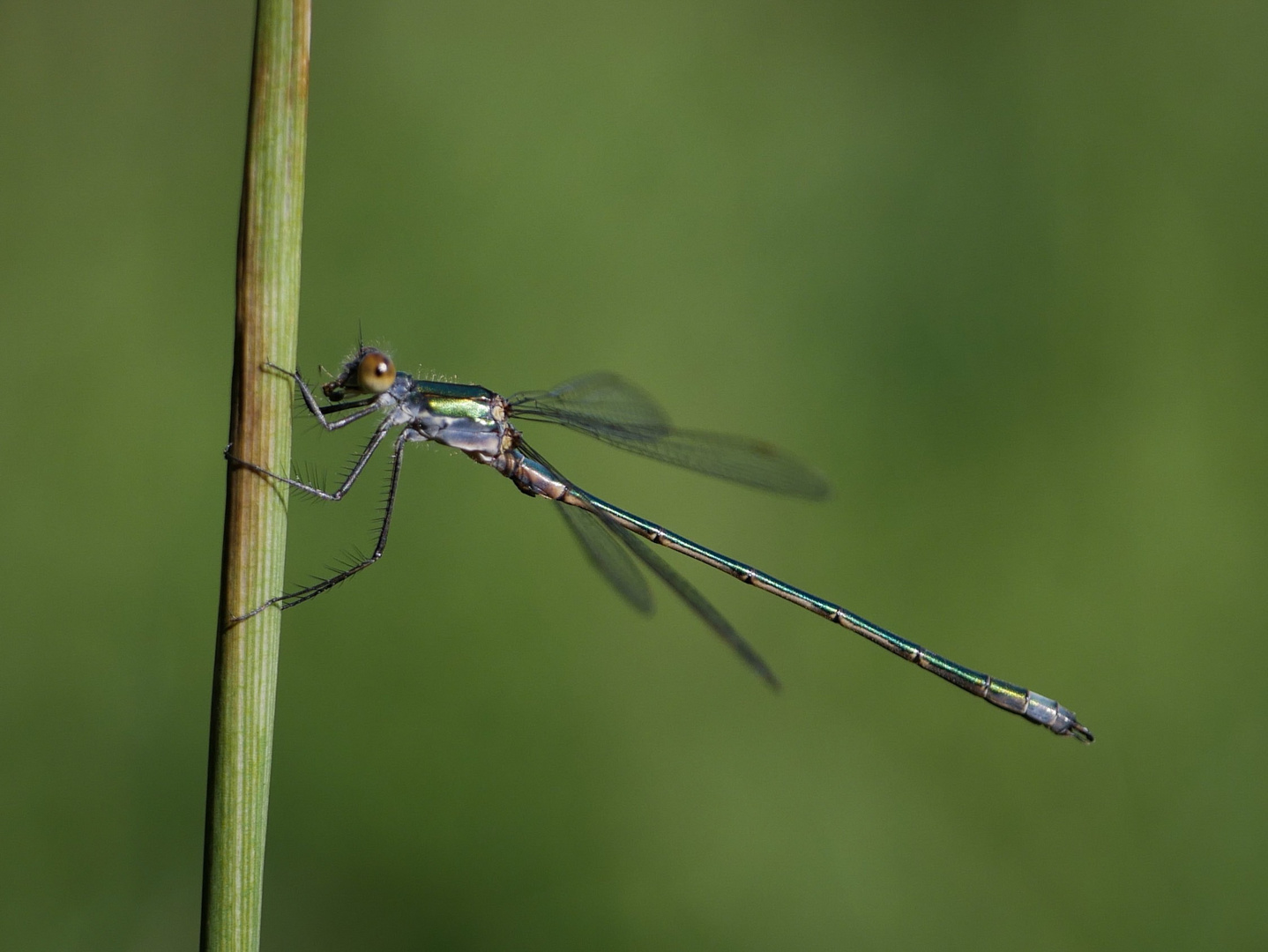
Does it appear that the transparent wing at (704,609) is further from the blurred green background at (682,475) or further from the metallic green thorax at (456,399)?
the metallic green thorax at (456,399)

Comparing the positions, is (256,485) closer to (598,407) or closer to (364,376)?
(364,376)

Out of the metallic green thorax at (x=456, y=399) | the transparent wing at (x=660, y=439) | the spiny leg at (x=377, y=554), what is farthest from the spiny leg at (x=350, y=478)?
the transparent wing at (x=660, y=439)

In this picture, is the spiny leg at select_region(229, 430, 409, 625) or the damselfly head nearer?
the spiny leg at select_region(229, 430, 409, 625)

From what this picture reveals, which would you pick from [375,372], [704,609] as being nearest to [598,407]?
[704,609]

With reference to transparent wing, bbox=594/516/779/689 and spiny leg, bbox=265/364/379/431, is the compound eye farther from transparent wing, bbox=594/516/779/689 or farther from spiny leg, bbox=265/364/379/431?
transparent wing, bbox=594/516/779/689

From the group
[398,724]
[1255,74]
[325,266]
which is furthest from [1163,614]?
[325,266]

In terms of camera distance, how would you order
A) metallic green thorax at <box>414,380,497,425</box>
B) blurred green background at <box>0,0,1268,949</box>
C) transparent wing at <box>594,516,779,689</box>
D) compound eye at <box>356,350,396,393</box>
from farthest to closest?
blurred green background at <box>0,0,1268,949</box> < transparent wing at <box>594,516,779,689</box> < metallic green thorax at <box>414,380,497,425</box> < compound eye at <box>356,350,396,393</box>

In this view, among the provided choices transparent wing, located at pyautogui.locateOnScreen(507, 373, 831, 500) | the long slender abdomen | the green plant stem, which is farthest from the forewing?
the green plant stem

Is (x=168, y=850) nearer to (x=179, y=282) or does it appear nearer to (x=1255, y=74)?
(x=179, y=282)
